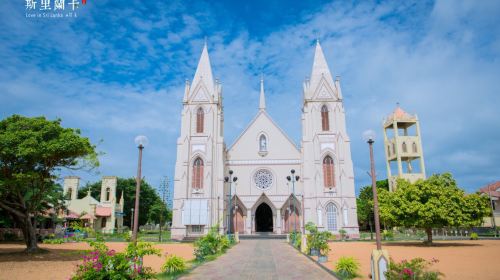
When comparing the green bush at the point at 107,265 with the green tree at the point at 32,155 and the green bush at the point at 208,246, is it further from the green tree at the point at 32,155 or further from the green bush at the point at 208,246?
the green tree at the point at 32,155

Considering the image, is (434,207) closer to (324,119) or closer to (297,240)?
(297,240)

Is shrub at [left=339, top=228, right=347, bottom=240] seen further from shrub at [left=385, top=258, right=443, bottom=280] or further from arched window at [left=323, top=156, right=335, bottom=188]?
shrub at [left=385, top=258, right=443, bottom=280]

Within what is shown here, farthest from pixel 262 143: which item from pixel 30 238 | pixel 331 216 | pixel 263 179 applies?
pixel 30 238

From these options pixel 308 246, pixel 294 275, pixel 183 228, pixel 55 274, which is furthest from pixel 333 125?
pixel 55 274

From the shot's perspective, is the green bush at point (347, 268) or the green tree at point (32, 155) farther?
the green tree at point (32, 155)

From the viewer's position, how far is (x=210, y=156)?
1578 inches

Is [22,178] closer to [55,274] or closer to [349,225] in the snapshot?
[55,274]

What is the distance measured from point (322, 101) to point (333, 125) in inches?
128

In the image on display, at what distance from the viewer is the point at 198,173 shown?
40.1 m

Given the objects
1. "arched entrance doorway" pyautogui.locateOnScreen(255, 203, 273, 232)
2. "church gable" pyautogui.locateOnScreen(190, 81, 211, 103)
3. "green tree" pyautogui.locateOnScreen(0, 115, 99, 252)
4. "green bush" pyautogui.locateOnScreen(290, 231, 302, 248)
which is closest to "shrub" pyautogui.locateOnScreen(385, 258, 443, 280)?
"green bush" pyautogui.locateOnScreen(290, 231, 302, 248)

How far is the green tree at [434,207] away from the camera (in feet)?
77.4

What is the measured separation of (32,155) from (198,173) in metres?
24.2

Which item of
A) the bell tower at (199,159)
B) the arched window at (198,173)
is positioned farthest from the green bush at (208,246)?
the arched window at (198,173)

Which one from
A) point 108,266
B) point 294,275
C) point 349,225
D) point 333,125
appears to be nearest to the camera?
point 108,266
